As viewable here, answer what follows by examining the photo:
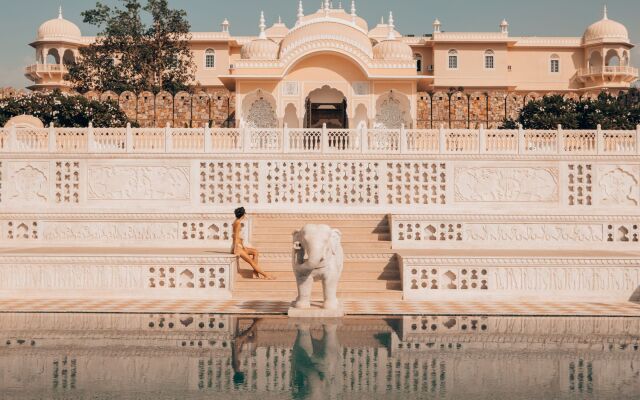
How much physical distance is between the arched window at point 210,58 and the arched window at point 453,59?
10.9m

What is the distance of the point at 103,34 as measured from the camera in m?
32.8

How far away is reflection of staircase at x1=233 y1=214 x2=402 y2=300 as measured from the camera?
441 inches

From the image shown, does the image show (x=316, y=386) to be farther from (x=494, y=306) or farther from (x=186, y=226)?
(x=186, y=226)

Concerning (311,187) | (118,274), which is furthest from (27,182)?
(311,187)

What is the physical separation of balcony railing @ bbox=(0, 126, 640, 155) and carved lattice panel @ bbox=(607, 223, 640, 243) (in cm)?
134

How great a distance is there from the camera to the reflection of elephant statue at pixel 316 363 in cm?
625

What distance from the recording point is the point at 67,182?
1416 cm

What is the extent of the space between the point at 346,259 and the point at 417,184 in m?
2.75

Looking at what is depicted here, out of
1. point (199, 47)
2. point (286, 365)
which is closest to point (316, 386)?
point (286, 365)

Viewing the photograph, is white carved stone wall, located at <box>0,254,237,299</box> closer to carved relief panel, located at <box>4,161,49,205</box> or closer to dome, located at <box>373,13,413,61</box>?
carved relief panel, located at <box>4,161,49,205</box>

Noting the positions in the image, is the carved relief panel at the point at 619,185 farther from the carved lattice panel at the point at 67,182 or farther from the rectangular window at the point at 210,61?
the rectangular window at the point at 210,61

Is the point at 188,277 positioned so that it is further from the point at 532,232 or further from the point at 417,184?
the point at 532,232

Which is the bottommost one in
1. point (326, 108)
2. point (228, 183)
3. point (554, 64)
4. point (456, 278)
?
point (456, 278)

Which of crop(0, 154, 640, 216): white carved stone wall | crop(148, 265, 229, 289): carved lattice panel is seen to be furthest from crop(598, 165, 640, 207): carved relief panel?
crop(148, 265, 229, 289): carved lattice panel
